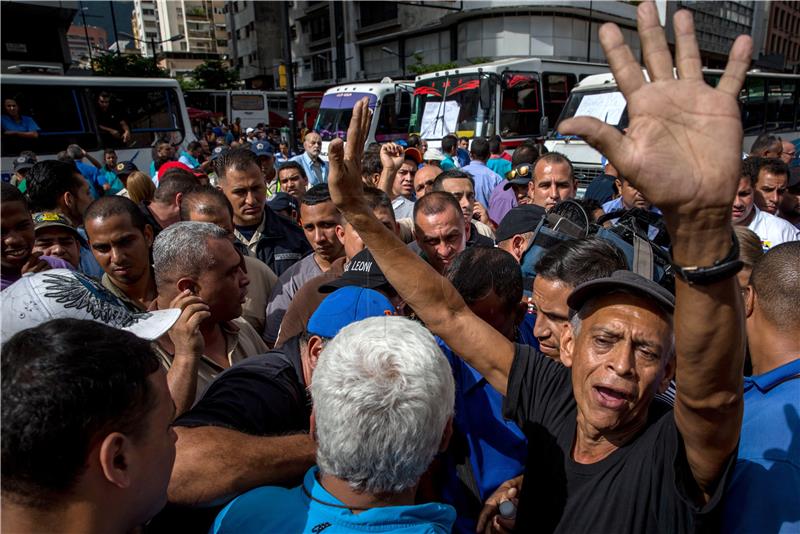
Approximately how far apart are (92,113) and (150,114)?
5.26 ft

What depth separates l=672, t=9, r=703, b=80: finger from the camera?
1146mm

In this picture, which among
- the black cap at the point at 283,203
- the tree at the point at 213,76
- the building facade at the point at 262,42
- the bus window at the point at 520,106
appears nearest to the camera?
the black cap at the point at 283,203

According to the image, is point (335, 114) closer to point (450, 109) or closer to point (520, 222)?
point (450, 109)

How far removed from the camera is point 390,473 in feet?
4.23

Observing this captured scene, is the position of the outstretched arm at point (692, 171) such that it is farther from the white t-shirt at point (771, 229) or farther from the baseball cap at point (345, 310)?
the white t-shirt at point (771, 229)

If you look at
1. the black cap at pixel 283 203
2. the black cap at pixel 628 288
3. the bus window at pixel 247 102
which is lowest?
the black cap at pixel 283 203

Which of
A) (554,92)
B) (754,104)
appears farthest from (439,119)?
(754,104)

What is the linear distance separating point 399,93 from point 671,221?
56.1ft

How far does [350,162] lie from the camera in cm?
207

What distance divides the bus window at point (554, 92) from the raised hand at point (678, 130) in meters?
14.5

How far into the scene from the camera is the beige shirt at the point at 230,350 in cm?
238

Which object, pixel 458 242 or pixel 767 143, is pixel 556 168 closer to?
pixel 458 242

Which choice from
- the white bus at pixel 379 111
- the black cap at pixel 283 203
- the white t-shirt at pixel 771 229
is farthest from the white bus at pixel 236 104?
the white t-shirt at pixel 771 229

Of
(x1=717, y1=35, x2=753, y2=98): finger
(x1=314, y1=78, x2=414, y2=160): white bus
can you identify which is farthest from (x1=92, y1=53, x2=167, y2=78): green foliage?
(x1=717, y1=35, x2=753, y2=98): finger
